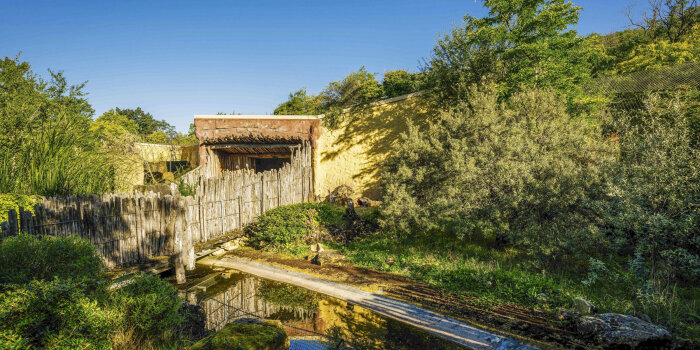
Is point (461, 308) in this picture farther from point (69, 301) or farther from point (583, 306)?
point (69, 301)

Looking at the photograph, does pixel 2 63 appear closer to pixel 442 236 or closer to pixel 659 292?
pixel 442 236

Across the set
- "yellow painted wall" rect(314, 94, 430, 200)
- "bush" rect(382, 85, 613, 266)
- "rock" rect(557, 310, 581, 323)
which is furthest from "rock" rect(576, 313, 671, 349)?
"yellow painted wall" rect(314, 94, 430, 200)

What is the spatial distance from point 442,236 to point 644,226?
16.3ft

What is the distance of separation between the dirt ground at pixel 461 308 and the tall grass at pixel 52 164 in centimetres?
461

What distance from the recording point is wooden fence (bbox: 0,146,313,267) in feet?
17.7

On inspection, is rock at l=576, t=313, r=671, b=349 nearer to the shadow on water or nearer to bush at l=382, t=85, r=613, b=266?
bush at l=382, t=85, r=613, b=266

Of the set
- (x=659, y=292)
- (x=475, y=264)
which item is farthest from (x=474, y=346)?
(x=659, y=292)

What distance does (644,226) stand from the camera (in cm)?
552

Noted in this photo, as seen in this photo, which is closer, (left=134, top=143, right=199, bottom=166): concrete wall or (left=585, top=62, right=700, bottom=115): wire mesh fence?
(left=585, top=62, right=700, bottom=115): wire mesh fence

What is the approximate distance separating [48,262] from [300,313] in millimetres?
3786

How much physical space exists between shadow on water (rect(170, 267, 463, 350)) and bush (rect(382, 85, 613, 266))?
3237mm

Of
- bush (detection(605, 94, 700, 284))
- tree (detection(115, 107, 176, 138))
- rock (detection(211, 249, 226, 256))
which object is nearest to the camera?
bush (detection(605, 94, 700, 284))

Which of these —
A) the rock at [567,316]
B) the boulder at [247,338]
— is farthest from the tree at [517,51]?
the boulder at [247,338]

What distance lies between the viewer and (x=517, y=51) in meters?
11.3
